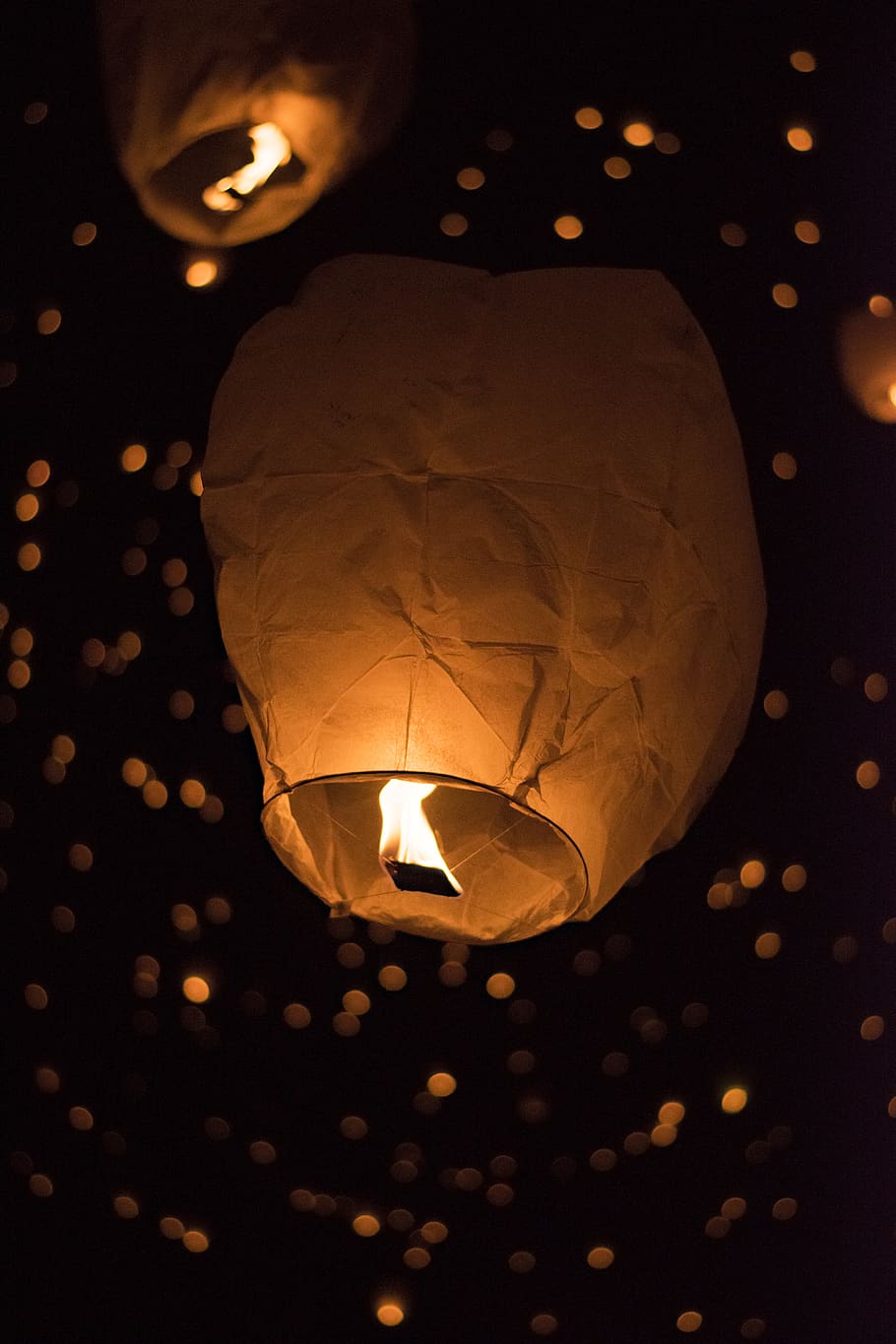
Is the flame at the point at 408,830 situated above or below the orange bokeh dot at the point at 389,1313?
above

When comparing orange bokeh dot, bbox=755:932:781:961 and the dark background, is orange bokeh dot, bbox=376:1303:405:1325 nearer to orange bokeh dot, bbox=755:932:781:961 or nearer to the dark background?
the dark background

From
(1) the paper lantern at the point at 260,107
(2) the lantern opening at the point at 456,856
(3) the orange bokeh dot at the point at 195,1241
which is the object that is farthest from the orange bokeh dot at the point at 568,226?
(3) the orange bokeh dot at the point at 195,1241

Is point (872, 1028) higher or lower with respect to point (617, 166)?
lower

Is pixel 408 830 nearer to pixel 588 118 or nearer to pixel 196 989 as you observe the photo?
pixel 196 989

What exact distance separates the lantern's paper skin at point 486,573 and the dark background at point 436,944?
5 cm

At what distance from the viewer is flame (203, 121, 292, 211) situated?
0.78 meters

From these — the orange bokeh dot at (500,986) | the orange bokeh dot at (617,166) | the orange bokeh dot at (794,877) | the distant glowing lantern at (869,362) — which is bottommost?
the orange bokeh dot at (500,986)

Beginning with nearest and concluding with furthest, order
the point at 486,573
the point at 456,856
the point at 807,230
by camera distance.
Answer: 1. the point at 486,573
2. the point at 456,856
3. the point at 807,230

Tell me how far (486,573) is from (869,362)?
336 millimetres

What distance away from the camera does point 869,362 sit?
32.6 inches

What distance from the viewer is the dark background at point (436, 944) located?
2.55 feet

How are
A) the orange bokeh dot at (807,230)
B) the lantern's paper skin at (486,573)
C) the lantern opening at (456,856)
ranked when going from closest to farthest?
the lantern's paper skin at (486,573), the lantern opening at (456,856), the orange bokeh dot at (807,230)

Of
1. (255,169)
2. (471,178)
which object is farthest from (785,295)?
(255,169)

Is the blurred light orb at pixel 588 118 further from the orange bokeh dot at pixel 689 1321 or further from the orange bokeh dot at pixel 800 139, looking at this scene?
the orange bokeh dot at pixel 689 1321
